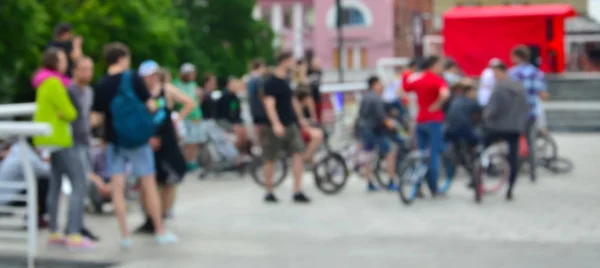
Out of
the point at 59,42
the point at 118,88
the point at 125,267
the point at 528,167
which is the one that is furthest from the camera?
the point at 528,167

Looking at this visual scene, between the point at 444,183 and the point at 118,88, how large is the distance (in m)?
6.90

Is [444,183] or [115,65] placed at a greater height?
[115,65]

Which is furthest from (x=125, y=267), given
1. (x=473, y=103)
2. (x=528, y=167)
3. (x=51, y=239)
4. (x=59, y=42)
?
(x=528, y=167)

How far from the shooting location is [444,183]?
1788 centimetres

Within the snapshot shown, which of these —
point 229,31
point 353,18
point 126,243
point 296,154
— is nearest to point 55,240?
point 126,243

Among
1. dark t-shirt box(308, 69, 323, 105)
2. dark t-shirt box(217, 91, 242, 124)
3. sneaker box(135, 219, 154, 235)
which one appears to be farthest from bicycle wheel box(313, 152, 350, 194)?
dark t-shirt box(308, 69, 323, 105)

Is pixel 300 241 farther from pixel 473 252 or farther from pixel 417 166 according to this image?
pixel 417 166

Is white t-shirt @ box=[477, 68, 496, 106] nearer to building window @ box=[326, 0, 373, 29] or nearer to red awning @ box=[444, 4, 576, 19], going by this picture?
red awning @ box=[444, 4, 576, 19]

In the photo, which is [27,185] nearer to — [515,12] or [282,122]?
[282,122]

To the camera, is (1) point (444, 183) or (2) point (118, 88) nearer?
(2) point (118, 88)

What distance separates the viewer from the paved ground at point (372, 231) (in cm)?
1089

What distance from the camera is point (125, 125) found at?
38.9ft

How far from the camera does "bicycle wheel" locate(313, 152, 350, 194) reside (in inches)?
690

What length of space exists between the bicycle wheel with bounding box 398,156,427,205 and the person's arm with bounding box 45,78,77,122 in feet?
17.2
